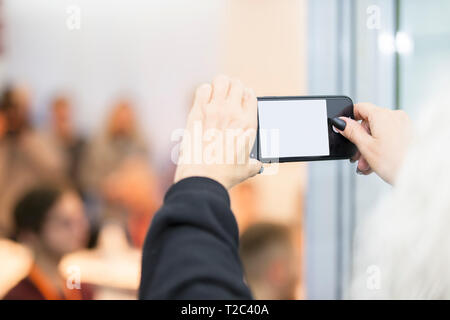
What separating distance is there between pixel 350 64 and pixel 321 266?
376 millimetres

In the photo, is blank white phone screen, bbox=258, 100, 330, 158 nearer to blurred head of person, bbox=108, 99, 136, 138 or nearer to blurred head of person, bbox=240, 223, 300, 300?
blurred head of person, bbox=240, 223, 300, 300

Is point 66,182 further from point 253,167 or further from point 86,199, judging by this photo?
point 253,167

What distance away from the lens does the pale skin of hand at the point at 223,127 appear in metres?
0.30

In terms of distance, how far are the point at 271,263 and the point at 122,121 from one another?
59 centimetres

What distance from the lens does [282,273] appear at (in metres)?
0.92

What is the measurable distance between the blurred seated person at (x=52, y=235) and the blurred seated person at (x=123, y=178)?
0.31 feet

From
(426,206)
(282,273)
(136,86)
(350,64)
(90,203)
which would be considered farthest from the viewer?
(136,86)

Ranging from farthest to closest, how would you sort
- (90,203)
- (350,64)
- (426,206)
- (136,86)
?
1. (136,86)
2. (90,203)
3. (350,64)
4. (426,206)

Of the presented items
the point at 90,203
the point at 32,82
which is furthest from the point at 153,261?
the point at 32,82

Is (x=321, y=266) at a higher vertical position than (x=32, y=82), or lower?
lower

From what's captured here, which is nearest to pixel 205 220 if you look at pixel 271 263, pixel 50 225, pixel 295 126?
pixel 295 126

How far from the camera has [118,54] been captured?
4.36 ft
